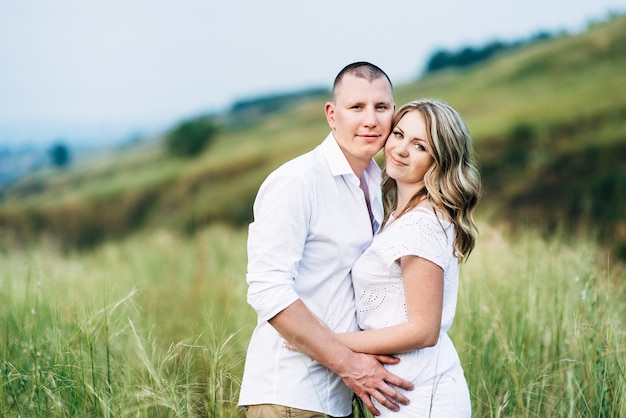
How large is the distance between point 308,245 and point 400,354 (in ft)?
2.08

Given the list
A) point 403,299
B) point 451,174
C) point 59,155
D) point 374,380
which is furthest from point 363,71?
point 59,155

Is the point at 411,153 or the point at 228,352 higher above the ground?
the point at 411,153

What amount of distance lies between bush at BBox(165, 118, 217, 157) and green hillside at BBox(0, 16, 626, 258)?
0.97 m

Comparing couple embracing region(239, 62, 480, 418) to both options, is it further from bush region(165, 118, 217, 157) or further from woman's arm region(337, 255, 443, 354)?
bush region(165, 118, 217, 157)

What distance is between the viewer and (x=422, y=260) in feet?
9.60

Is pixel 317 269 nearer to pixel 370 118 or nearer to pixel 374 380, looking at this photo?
pixel 374 380

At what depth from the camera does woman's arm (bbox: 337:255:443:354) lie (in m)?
2.93

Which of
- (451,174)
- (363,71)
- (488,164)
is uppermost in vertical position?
(363,71)

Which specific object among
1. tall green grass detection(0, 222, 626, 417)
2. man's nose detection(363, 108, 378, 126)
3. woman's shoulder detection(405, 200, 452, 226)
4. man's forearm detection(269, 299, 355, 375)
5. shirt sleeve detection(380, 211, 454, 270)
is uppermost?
man's nose detection(363, 108, 378, 126)

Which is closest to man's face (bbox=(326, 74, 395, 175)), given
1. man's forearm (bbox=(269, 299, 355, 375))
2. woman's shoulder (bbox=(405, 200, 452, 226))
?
woman's shoulder (bbox=(405, 200, 452, 226))

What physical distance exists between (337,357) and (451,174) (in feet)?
3.19

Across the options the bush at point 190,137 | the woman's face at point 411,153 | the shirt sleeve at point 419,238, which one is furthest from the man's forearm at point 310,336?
the bush at point 190,137

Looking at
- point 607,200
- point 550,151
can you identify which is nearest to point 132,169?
point 550,151

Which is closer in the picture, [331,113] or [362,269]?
[362,269]
